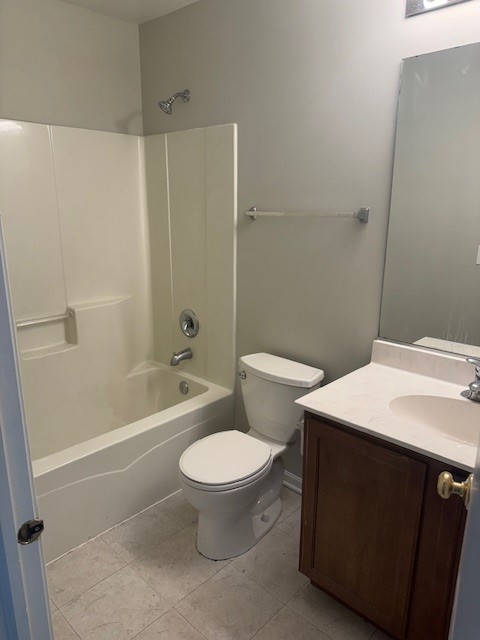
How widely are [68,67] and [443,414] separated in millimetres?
2474

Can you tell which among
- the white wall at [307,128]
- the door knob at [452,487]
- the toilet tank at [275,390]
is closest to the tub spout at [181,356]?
the white wall at [307,128]

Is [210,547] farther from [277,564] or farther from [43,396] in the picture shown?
[43,396]

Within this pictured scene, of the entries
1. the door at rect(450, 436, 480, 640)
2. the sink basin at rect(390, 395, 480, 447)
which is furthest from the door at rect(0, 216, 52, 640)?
the sink basin at rect(390, 395, 480, 447)

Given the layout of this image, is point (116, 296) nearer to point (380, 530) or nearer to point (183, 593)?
point (183, 593)

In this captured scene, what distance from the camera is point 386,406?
5.01 ft

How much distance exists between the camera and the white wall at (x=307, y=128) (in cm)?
173

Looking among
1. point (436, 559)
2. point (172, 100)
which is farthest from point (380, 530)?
point (172, 100)

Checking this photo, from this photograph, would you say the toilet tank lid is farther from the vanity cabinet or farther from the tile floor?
the tile floor

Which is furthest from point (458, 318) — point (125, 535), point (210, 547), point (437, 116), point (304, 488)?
point (125, 535)

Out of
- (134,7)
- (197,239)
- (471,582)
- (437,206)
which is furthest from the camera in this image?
(197,239)

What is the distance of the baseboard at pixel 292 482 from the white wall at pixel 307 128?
2.4 inches

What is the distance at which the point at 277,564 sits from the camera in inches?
→ 75.3

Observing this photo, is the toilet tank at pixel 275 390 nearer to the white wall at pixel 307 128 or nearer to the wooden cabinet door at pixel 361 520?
the white wall at pixel 307 128

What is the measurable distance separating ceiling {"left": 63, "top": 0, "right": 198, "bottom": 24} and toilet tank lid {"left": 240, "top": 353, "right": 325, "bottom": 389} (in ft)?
6.03
